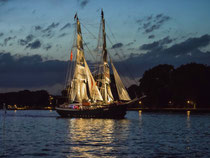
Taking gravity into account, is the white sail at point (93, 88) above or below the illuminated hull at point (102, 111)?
above

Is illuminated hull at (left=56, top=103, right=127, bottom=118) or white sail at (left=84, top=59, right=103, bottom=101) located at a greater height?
white sail at (left=84, top=59, right=103, bottom=101)

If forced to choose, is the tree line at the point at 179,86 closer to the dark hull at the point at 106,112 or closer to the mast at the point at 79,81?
the mast at the point at 79,81

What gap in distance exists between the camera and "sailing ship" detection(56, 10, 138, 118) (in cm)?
9119

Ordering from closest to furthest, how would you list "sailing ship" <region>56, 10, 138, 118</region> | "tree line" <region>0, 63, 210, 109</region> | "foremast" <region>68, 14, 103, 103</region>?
1. "sailing ship" <region>56, 10, 138, 118</region>
2. "foremast" <region>68, 14, 103, 103</region>
3. "tree line" <region>0, 63, 210, 109</region>

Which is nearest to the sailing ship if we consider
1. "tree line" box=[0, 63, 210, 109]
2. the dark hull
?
the dark hull

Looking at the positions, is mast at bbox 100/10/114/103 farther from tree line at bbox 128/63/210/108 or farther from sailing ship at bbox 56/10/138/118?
tree line at bbox 128/63/210/108

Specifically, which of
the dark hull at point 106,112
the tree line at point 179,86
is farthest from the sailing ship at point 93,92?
the tree line at point 179,86

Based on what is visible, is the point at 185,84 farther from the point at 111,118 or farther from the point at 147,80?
the point at 111,118

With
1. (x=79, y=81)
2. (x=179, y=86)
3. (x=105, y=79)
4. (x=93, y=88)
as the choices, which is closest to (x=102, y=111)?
(x=93, y=88)

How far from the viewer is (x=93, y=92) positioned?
97.1 meters

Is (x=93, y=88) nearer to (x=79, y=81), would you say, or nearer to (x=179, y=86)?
(x=79, y=81)

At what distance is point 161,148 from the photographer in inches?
→ 1353

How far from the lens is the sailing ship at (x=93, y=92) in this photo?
91.2 metres

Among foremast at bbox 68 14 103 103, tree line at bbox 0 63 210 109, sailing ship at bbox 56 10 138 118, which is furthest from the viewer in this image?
tree line at bbox 0 63 210 109
